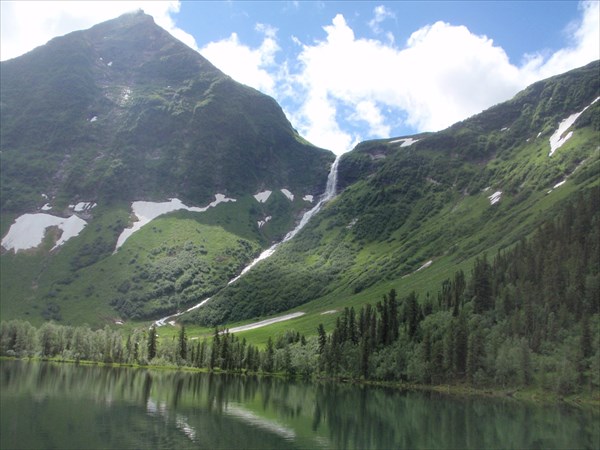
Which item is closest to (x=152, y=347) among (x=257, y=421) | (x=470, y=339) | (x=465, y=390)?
(x=465, y=390)

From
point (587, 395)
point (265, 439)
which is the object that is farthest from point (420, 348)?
point (265, 439)

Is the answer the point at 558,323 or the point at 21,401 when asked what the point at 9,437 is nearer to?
the point at 21,401

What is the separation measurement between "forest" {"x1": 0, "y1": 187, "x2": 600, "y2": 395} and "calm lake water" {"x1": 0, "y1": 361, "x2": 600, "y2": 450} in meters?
14.0

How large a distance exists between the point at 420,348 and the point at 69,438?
10048 cm

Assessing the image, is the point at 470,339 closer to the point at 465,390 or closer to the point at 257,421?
the point at 465,390

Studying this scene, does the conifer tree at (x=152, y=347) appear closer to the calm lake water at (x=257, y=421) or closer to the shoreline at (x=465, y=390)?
the shoreline at (x=465, y=390)

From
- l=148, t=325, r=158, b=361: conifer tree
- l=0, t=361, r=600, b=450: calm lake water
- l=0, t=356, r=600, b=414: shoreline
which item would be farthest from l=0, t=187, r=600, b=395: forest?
l=0, t=361, r=600, b=450: calm lake water

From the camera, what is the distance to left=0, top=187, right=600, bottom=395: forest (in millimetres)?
111938

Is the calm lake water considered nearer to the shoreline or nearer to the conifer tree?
the shoreline

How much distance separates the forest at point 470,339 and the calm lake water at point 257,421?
1403 centimetres

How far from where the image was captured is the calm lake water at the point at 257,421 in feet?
171

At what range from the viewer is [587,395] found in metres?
99.9

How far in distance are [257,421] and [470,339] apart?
232 feet

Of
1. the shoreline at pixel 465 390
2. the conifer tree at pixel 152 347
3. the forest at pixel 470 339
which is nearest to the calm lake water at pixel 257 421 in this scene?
the shoreline at pixel 465 390
